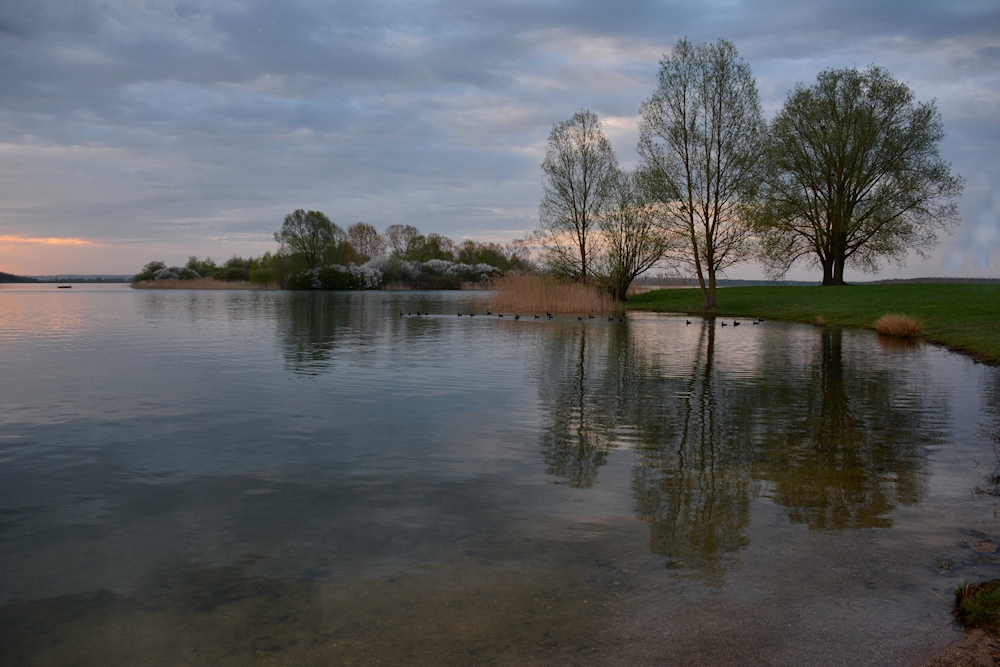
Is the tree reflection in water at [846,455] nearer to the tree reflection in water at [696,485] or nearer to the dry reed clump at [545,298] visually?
the tree reflection in water at [696,485]

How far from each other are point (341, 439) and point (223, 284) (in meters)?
85.7

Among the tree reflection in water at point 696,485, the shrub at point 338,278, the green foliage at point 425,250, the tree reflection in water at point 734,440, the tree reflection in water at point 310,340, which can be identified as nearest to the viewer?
the tree reflection in water at point 696,485

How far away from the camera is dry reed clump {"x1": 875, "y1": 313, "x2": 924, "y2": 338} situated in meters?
20.8

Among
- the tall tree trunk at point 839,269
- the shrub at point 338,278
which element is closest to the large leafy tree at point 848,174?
the tall tree trunk at point 839,269

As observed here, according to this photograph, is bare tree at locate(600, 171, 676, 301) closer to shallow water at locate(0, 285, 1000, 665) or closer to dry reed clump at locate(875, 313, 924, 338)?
dry reed clump at locate(875, 313, 924, 338)

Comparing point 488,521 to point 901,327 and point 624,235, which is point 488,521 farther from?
point 624,235

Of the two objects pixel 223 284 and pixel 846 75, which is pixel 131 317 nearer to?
pixel 846 75

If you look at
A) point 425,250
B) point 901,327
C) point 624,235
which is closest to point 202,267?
point 425,250

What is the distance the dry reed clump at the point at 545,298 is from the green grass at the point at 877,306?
17.9 ft

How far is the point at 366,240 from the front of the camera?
108 m

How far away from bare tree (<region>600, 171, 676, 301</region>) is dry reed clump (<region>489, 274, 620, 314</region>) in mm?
6098

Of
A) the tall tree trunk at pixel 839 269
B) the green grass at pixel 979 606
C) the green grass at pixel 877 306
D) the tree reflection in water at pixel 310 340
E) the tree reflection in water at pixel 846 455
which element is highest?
the tall tree trunk at pixel 839 269

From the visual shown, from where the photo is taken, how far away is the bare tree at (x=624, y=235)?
40.9 metres

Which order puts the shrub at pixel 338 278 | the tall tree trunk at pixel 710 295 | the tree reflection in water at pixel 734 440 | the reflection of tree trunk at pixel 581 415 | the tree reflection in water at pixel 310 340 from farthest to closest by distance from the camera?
the shrub at pixel 338 278
the tall tree trunk at pixel 710 295
the tree reflection in water at pixel 310 340
the reflection of tree trunk at pixel 581 415
the tree reflection in water at pixel 734 440
